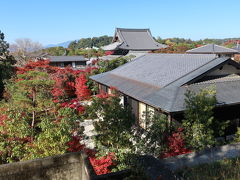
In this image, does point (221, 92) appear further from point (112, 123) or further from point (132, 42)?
point (132, 42)

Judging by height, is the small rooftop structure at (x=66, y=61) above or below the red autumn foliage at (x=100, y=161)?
above

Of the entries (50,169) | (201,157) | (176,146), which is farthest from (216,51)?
(50,169)

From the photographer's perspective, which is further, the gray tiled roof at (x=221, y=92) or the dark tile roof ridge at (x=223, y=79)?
the dark tile roof ridge at (x=223, y=79)

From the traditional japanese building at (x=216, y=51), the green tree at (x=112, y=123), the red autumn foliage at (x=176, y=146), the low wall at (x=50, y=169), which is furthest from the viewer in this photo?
the traditional japanese building at (x=216, y=51)

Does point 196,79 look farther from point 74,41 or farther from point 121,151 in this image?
point 74,41

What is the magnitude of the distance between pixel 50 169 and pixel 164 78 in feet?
32.0

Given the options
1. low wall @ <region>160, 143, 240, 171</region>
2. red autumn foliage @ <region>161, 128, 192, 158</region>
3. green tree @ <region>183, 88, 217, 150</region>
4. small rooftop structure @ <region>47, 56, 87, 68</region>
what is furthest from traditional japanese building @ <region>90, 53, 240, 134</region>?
small rooftop structure @ <region>47, 56, 87, 68</region>

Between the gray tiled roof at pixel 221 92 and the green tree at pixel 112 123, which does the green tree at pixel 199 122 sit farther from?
the green tree at pixel 112 123

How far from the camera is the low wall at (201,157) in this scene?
24.1ft

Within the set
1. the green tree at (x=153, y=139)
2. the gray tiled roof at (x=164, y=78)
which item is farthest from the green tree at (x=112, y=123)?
the gray tiled roof at (x=164, y=78)

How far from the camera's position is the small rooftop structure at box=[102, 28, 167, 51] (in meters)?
40.5

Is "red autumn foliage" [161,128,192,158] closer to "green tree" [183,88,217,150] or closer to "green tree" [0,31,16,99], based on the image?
"green tree" [183,88,217,150]

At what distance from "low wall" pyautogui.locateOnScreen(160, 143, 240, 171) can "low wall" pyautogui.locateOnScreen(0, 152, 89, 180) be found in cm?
320

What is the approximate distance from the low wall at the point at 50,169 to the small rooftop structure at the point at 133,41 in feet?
115
